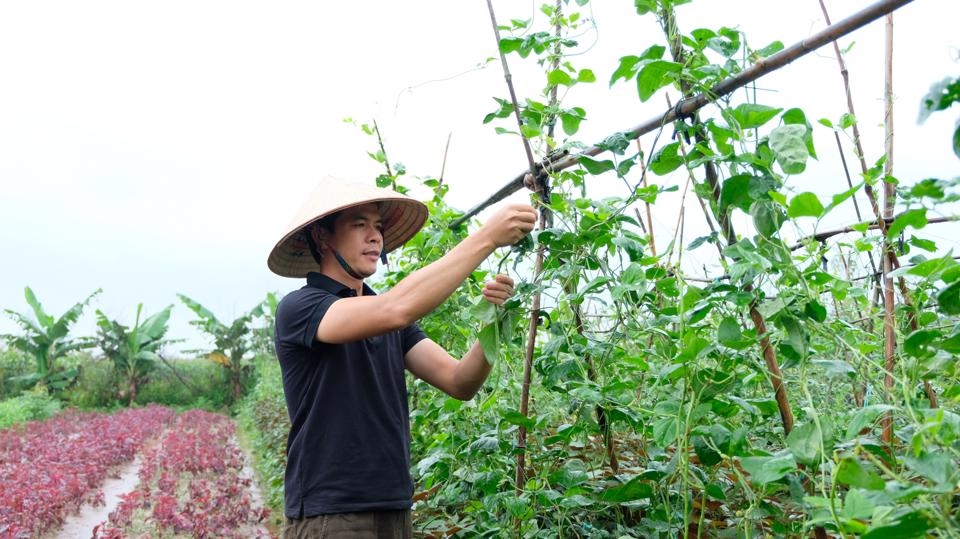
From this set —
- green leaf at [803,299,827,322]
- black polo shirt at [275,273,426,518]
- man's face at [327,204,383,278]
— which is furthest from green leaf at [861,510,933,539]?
man's face at [327,204,383,278]

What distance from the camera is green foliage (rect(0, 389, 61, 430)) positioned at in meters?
10.6

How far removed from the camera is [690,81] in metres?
1.31

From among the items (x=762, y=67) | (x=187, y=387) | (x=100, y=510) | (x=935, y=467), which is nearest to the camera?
(x=935, y=467)

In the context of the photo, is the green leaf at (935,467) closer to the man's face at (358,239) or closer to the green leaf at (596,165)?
the green leaf at (596,165)

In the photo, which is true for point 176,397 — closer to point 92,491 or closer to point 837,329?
point 92,491

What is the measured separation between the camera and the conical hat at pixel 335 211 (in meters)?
1.84

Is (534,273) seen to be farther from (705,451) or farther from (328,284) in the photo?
(705,451)

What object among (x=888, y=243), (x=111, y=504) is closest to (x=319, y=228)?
(x=888, y=243)

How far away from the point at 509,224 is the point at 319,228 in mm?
599

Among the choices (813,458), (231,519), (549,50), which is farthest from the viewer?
(231,519)

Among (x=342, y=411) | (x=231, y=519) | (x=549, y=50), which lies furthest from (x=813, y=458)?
(x=231, y=519)

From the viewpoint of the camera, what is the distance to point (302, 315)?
5.55 ft

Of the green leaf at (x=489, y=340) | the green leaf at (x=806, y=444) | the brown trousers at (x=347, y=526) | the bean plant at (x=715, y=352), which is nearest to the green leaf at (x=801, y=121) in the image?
the bean plant at (x=715, y=352)

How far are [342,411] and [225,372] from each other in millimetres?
15086
